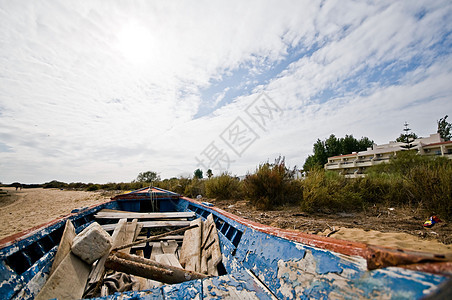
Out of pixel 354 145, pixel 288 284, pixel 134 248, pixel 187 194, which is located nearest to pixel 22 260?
pixel 134 248

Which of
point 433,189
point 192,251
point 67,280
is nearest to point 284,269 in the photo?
point 192,251

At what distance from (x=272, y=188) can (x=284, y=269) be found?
18.2 feet

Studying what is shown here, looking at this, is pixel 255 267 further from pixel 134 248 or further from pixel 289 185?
pixel 289 185

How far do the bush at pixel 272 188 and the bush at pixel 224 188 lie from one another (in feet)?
6.73

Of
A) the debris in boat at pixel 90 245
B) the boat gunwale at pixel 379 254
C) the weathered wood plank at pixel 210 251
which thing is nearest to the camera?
the boat gunwale at pixel 379 254

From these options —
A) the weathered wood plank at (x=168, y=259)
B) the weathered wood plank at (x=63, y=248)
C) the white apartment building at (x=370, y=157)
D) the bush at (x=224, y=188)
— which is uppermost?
the white apartment building at (x=370, y=157)

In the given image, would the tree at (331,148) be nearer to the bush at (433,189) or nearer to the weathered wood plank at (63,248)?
the bush at (433,189)

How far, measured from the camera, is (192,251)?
2.46 meters

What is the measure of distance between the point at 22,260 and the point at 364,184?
8.49m

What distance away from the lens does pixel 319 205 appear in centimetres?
590

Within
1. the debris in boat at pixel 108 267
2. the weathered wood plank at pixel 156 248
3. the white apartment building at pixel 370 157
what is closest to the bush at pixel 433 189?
the debris in boat at pixel 108 267

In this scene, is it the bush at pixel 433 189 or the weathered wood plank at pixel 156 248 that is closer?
the weathered wood plank at pixel 156 248

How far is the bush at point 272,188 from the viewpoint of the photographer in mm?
6695

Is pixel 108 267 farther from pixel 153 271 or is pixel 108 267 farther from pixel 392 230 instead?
pixel 392 230
